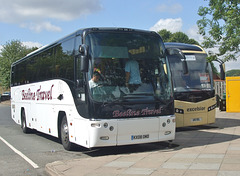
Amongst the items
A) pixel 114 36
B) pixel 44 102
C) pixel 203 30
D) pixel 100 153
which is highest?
pixel 203 30

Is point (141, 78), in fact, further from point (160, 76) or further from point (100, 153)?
point (100, 153)

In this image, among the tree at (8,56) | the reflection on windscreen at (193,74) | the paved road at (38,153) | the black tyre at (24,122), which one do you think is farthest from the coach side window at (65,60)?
the tree at (8,56)

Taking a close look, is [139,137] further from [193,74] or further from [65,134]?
[193,74]

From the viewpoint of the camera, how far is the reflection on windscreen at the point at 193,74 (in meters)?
13.4

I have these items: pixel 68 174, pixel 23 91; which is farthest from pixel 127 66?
pixel 23 91

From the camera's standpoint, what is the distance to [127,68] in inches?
346

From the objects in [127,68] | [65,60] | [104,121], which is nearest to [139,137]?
[104,121]

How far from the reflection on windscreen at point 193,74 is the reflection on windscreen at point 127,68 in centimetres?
413

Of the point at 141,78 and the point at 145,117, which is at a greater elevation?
the point at 141,78

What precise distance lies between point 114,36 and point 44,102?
461 centimetres

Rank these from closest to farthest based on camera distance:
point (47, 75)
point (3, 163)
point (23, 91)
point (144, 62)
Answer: point (3, 163)
point (144, 62)
point (47, 75)
point (23, 91)

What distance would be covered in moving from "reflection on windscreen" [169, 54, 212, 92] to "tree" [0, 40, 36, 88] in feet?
168

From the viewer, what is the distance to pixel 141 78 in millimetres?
8898

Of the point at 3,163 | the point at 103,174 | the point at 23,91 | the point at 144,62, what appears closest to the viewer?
the point at 103,174
